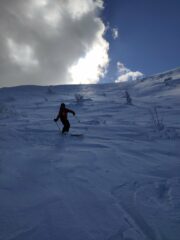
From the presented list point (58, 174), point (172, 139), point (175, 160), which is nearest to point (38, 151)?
point (58, 174)

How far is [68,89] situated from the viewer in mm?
26938

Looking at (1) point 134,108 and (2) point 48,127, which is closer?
(2) point 48,127

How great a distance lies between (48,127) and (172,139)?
5.28 meters

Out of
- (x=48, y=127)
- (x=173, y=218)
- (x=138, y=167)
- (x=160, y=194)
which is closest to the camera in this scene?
(x=173, y=218)

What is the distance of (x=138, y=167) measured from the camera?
5.77 m

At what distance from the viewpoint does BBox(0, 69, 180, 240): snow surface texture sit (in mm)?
3486

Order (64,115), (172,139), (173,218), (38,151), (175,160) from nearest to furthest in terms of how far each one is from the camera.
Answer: (173,218)
(175,160)
(38,151)
(172,139)
(64,115)

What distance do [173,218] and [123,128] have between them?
6628 millimetres

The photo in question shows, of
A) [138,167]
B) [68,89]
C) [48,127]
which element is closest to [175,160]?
[138,167]

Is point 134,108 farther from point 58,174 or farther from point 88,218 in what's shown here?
point 88,218

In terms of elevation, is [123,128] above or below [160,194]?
above

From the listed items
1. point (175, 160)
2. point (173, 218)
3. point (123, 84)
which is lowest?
point (173, 218)

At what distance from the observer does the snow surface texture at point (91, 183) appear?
349 centimetres

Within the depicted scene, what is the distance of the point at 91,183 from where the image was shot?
4.89 metres
